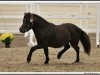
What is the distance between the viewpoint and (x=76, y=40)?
9.62m

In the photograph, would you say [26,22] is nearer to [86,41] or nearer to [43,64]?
[43,64]

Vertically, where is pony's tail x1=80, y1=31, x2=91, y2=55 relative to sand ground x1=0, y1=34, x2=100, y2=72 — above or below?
above

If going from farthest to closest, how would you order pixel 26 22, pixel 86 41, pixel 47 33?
1. pixel 86 41
2. pixel 47 33
3. pixel 26 22

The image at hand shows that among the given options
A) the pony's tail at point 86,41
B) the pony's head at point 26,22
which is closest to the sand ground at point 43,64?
the pony's tail at point 86,41

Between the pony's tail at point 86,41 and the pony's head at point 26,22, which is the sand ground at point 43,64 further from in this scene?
the pony's head at point 26,22

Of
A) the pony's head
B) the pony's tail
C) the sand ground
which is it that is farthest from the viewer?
the pony's tail

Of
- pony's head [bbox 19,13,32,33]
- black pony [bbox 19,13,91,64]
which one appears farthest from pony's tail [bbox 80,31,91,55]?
pony's head [bbox 19,13,32,33]

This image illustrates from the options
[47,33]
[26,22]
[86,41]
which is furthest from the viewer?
[86,41]

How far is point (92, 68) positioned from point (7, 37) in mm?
5335

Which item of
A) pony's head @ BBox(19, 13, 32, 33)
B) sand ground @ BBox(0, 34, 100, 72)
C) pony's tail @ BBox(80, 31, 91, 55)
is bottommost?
sand ground @ BBox(0, 34, 100, 72)

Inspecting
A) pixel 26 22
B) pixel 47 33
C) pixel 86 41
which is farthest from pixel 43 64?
pixel 86 41

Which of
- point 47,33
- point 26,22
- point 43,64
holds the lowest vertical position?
point 43,64

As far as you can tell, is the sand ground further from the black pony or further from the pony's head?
the pony's head

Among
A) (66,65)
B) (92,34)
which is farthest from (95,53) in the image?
(92,34)
